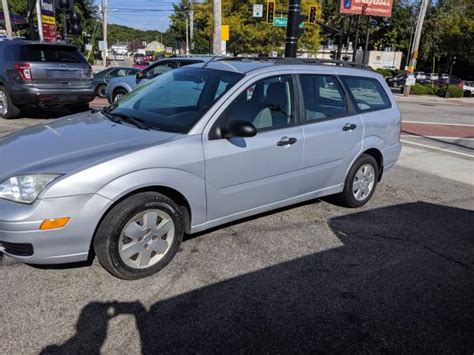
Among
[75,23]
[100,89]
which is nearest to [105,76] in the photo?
[100,89]

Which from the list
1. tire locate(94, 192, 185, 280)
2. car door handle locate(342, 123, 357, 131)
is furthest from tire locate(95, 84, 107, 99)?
tire locate(94, 192, 185, 280)

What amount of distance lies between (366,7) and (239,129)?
39.7 meters

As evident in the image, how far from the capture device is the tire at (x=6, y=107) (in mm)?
9750

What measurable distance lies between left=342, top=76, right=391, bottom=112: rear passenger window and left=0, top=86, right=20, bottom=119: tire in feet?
25.5

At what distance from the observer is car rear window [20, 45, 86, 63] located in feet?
30.7

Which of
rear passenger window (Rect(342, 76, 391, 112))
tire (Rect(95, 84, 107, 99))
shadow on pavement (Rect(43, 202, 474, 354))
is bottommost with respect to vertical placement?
tire (Rect(95, 84, 107, 99))

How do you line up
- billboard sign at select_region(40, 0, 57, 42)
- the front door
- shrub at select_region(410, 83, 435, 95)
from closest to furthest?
the front door, billboard sign at select_region(40, 0, 57, 42), shrub at select_region(410, 83, 435, 95)

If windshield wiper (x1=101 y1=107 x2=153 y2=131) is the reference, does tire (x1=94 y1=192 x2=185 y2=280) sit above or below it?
below

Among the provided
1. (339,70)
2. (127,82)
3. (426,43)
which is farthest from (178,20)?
(339,70)

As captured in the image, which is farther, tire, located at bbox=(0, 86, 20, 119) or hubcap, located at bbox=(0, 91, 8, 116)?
hubcap, located at bbox=(0, 91, 8, 116)

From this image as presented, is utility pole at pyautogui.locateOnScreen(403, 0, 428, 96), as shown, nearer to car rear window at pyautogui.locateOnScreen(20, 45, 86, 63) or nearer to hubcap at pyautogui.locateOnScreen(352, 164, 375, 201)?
car rear window at pyautogui.locateOnScreen(20, 45, 86, 63)

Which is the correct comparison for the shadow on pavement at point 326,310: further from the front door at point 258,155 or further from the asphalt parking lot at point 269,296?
the front door at point 258,155

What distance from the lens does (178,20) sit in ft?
233

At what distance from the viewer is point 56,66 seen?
9586 mm
